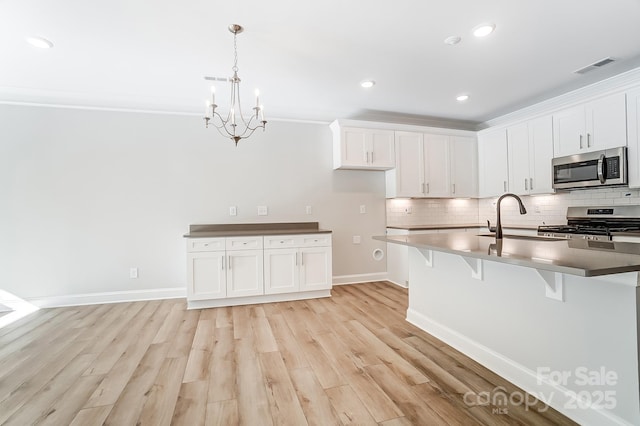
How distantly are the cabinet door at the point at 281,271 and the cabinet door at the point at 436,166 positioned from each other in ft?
7.85

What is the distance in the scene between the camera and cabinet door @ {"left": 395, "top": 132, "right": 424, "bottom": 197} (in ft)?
14.8

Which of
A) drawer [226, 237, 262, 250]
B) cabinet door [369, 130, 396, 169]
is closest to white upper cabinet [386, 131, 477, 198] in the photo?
cabinet door [369, 130, 396, 169]

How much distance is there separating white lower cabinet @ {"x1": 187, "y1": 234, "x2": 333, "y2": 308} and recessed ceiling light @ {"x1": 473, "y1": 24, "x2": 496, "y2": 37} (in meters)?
2.61

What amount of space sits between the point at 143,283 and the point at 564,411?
4.33 meters

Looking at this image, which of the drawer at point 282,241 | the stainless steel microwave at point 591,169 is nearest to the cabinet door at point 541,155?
the stainless steel microwave at point 591,169

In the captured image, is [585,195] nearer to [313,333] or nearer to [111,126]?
[313,333]

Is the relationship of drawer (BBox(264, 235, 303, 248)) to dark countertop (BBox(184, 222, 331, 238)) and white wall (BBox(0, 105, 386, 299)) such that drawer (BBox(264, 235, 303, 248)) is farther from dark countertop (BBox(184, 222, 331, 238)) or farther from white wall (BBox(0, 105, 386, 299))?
white wall (BBox(0, 105, 386, 299))

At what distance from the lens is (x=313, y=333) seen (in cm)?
275

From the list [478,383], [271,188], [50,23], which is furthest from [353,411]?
[50,23]

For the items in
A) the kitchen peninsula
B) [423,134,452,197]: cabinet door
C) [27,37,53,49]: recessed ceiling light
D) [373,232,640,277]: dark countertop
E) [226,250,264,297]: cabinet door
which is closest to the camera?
[373,232,640,277]: dark countertop

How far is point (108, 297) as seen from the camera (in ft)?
12.4

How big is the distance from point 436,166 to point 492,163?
887 millimetres

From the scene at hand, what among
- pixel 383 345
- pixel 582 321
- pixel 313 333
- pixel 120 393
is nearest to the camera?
pixel 582 321

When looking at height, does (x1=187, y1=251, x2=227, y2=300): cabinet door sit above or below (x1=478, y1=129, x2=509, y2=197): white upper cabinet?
below
